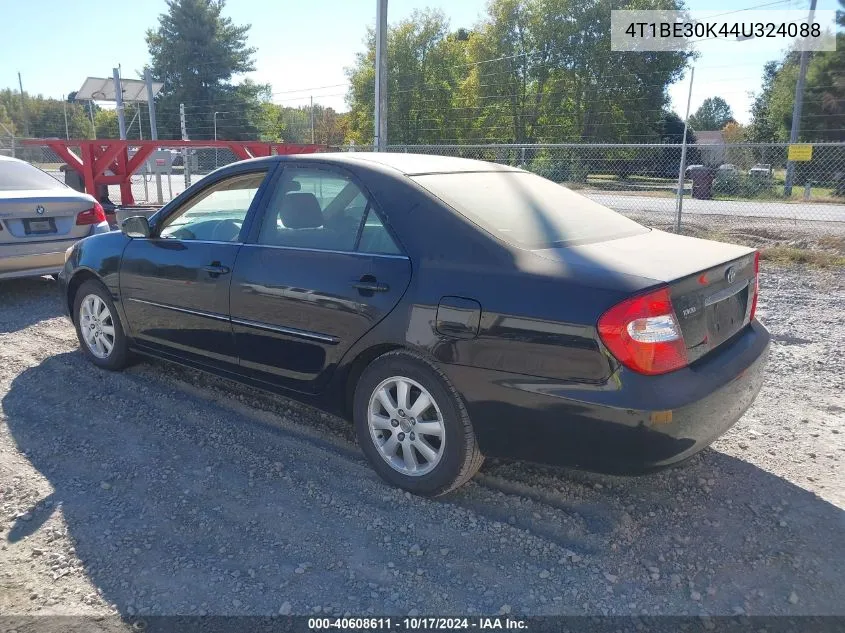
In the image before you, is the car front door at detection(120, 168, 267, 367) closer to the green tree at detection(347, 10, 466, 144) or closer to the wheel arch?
the wheel arch

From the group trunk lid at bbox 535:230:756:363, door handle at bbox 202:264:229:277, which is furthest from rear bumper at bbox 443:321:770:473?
door handle at bbox 202:264:229:277

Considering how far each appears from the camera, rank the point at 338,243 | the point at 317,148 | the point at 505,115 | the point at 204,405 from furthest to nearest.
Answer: the point at 505,115 < the point at 317,148 < the point at 204,405 < the point at 338,243

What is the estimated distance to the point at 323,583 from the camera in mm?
2602

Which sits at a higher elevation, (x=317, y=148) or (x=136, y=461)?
(x=317, y=148)

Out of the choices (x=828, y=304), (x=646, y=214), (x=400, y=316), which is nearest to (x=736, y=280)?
(x=400, y=316)

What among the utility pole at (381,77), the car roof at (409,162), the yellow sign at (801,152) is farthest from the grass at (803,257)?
the car roof at (409,162)

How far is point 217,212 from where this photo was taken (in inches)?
167

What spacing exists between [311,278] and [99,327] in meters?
2.31

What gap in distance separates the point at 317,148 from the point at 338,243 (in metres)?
9.49

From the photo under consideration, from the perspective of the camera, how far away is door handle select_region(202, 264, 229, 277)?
12.6ft

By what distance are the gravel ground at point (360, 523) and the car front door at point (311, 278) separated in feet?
1.76

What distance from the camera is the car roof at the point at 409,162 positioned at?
3.51 metres

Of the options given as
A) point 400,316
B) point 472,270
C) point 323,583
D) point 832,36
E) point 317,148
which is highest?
point 832,36

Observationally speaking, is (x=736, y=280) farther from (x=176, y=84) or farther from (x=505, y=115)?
(x=176, y=84)
